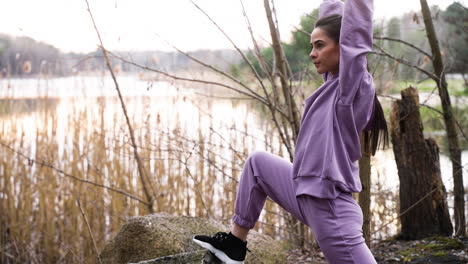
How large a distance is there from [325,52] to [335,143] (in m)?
0.29

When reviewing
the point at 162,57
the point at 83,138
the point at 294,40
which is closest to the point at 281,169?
the point at 162,57

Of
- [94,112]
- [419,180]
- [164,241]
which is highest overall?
[94,112]

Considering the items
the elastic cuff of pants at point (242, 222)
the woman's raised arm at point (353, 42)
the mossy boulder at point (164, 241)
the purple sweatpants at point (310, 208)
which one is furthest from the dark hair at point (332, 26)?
the mossy boulder at point (164, 241)

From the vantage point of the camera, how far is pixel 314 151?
1696 millimetres

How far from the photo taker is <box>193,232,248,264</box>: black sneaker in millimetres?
1868

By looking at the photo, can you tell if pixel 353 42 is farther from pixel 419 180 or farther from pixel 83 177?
pixel 83 177

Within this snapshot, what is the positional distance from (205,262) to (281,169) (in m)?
0.42

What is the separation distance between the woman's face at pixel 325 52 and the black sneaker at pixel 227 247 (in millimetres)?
648

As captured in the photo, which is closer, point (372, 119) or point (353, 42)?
point (353, 42)

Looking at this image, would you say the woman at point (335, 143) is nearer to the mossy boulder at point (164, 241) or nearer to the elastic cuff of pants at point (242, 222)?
the elastic cuff of pants at point (242, 222)

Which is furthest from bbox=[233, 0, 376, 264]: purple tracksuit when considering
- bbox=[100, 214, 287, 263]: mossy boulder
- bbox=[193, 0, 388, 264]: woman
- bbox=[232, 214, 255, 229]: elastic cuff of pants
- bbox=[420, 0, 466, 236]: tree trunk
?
bbox=[420, 0, 466, 236]: tree trunk

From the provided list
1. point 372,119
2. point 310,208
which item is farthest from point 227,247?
point 372,119

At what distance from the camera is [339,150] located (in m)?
1.70

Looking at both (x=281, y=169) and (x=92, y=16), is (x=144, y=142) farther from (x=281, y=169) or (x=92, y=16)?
(x=281, y=169)
